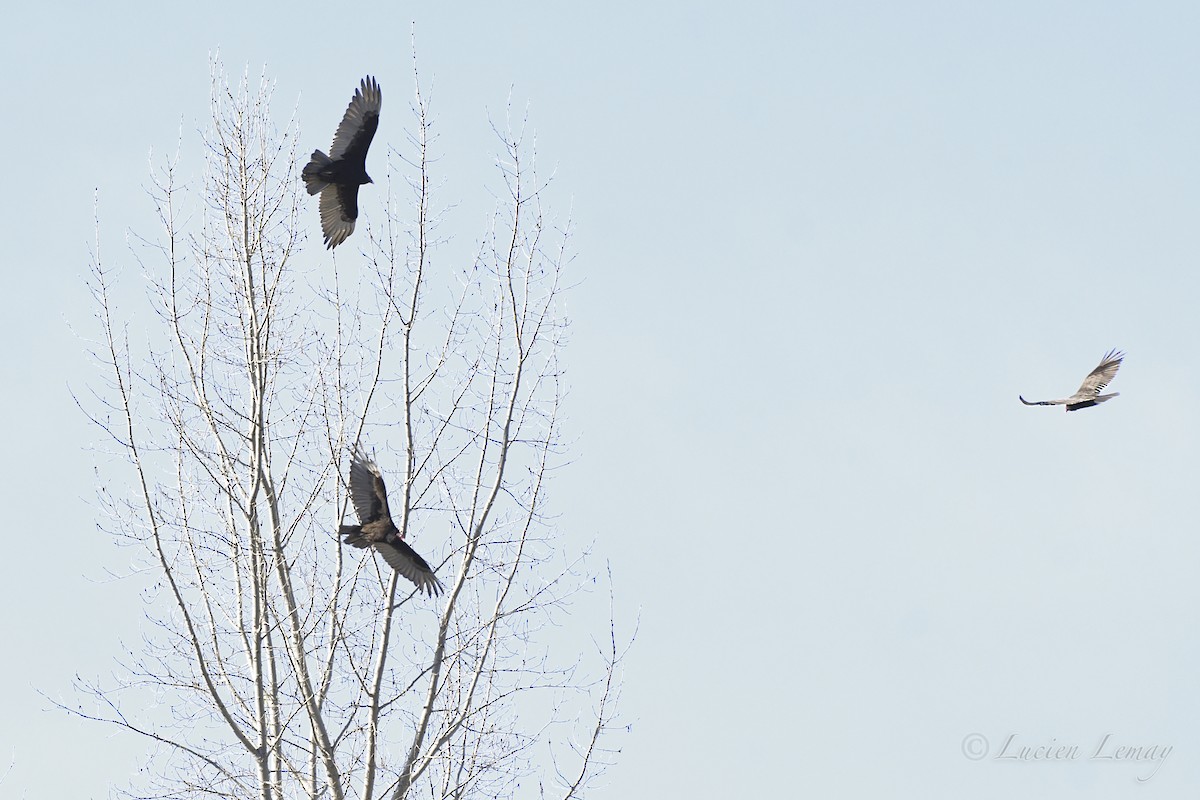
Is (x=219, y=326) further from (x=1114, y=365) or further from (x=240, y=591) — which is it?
(x=1114, y=365)

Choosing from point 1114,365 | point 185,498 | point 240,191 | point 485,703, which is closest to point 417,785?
point 485,703

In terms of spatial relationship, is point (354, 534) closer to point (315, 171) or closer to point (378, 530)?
point (378, 530)

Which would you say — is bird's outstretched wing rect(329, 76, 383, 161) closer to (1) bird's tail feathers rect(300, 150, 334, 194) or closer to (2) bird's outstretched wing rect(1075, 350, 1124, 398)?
(1) bird's tail feathers rect(300, 150, 334, 194)

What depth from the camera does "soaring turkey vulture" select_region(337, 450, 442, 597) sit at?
956cm

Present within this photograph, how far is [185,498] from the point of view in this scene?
9711 mm

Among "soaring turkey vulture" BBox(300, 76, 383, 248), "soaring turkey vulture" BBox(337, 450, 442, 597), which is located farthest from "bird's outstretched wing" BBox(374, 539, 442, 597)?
"soaring turkey vulture" BBox(300, 76, 383, 248)

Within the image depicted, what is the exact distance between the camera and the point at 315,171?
11.0 metres

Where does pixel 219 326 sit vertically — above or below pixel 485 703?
above

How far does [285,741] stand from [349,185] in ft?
12.1

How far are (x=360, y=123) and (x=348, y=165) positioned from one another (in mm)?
301

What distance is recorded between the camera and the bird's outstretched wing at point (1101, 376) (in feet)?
41.8

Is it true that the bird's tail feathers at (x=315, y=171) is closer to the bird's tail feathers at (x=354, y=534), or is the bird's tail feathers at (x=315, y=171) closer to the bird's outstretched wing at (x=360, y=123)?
the bird's outstretched wing at (x=360, y=123)

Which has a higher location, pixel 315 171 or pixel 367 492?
pixel 315 171

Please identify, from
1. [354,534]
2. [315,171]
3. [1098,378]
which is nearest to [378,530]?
[354,534]
